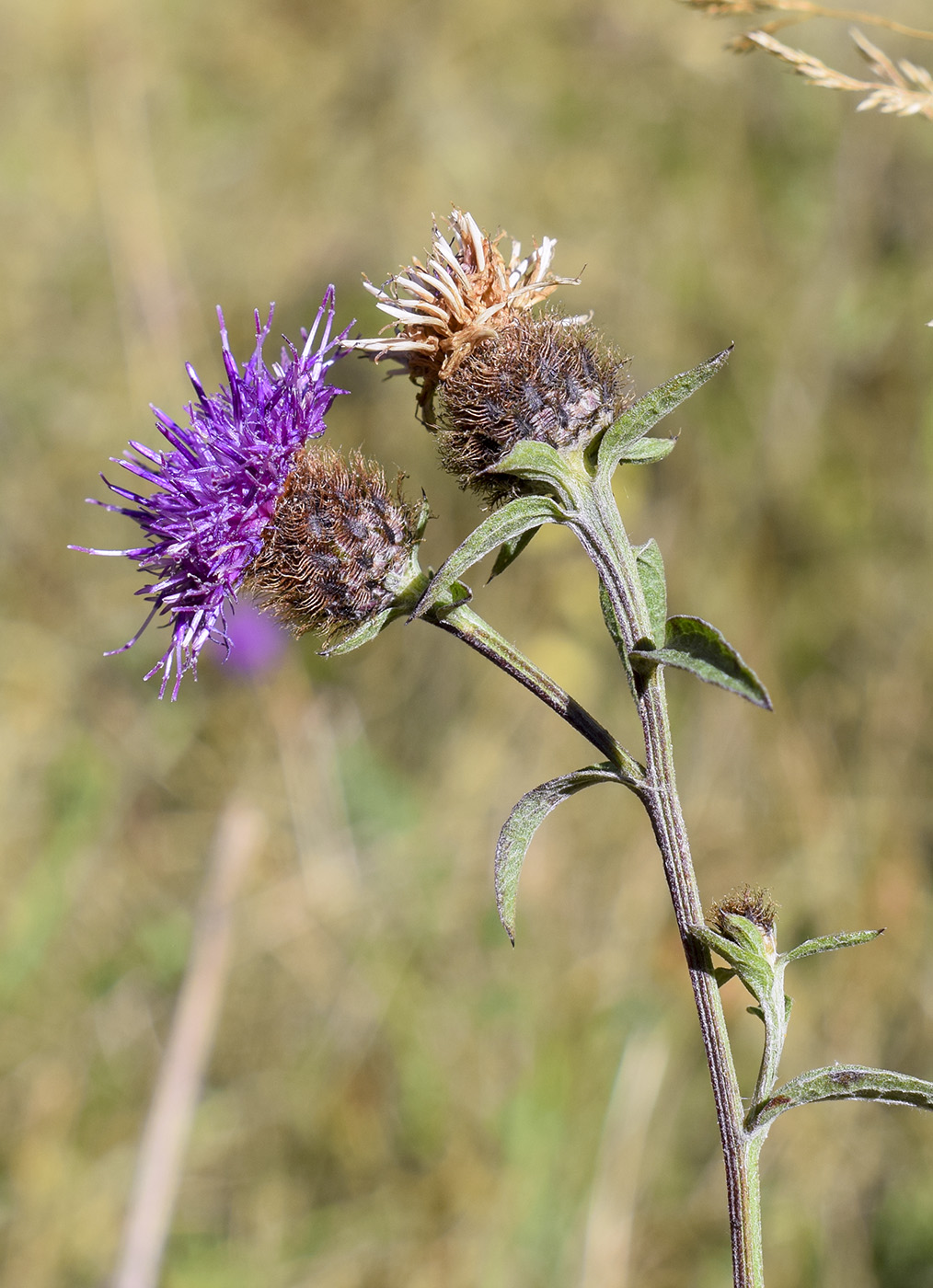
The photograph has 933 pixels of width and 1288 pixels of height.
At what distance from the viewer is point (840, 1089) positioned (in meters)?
1.49

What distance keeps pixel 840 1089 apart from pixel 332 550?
3.84ft

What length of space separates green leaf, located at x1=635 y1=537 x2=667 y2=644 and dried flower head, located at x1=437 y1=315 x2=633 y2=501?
0.22 m

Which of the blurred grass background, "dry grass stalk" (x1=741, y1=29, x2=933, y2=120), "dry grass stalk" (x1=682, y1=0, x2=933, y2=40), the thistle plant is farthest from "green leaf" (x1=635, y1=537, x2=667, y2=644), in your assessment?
the blurred grass background

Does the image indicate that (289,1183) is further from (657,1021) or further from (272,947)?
(657,1021)

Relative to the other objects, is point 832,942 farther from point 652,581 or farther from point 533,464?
point 533,464

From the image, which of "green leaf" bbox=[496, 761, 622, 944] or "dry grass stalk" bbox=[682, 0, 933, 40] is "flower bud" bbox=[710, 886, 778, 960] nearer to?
"green leaf" bbox=[496, 761, 622, 944]

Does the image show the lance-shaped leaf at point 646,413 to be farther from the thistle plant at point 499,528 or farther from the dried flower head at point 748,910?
the dried flower head at point 748,910

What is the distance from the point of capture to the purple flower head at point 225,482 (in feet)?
6.50

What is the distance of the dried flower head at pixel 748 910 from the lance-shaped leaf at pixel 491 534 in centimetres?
65

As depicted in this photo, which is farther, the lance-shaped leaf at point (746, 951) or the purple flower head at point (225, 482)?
the purple flower head at point (225, 482)

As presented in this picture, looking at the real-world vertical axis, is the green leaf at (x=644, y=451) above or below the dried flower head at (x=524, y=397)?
below

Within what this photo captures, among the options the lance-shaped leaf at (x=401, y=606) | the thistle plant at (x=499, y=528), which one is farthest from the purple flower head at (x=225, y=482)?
the lance-shaped leaf at (x=401, y=606)

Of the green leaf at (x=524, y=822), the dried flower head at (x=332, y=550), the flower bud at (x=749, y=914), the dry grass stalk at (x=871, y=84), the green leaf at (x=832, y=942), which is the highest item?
the dry grass stalk at (x=871, y=84)

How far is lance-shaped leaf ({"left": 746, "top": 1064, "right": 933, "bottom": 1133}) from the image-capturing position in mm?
1464
